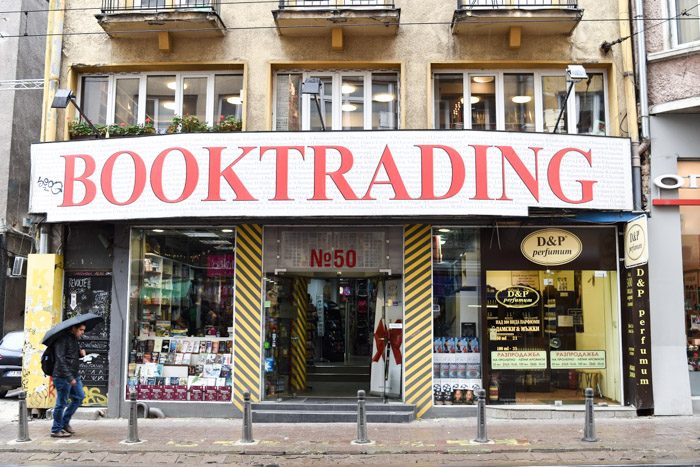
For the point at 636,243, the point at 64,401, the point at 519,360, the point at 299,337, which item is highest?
the point at 636,243

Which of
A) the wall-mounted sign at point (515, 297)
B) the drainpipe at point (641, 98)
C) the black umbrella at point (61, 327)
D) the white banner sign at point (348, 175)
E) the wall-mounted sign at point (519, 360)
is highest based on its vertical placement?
the drainpipe at point (641, 98)

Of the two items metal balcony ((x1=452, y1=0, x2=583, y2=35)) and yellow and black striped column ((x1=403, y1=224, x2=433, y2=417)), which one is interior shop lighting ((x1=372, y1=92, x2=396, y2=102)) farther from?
yellow and black striped column ((x1=403, y1=224, x2=433, y2=417))

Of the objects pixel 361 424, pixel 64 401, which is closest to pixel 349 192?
pixel 361 424

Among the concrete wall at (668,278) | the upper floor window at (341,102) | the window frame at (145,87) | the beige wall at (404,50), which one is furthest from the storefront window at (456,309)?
the window frame at (145,87)

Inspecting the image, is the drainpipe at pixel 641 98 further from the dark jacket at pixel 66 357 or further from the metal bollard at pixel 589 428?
the dark jacket at pixel 66 357

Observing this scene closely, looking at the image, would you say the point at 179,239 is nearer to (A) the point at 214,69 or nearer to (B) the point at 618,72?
(A) the point at 214,69

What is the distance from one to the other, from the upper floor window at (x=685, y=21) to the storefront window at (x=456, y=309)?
18.2 ft

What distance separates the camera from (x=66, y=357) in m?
10.9

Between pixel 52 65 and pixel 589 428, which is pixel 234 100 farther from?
pixel 589 428

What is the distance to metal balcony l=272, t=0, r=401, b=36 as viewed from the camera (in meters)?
12.8

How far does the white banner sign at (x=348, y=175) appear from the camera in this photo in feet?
38.7

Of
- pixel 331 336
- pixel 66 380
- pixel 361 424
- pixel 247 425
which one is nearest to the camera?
pixel 361 424

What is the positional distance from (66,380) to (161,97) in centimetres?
617

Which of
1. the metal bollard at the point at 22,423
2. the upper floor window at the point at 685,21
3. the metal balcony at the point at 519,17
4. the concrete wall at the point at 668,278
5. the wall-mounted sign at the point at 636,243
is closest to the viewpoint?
the metal bollard at the point at 22,423
